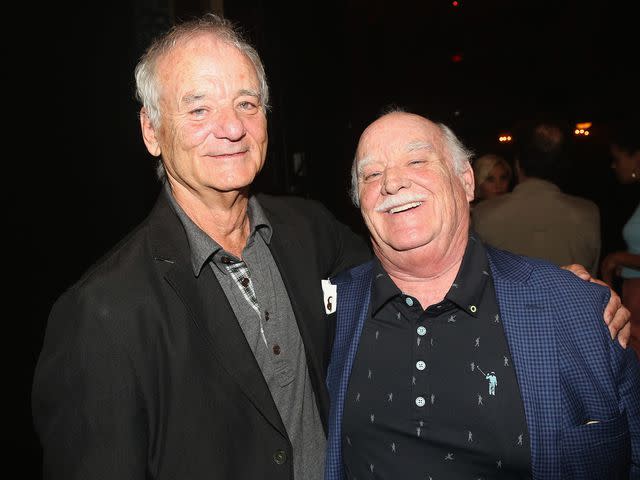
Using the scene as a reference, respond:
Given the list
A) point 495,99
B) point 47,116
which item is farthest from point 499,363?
point 495,99

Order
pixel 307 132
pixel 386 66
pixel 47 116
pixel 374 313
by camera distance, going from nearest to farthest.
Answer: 1. pixel 374 313
2. pixel 47 116
3. pixel 307 132
4. pixel 386 66

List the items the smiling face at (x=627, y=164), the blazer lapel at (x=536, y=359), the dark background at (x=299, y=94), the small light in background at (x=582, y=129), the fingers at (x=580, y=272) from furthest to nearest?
the small light in background at (x=582, y=129)
the smiling face at (x=627, y=164)
the dark background at (x=299, y=94)
the fingers at (x=580, y=272)
the blazer lapel at (x=536, y=359)

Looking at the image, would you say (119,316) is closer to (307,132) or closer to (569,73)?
(307,132)

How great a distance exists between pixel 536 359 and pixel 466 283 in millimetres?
300

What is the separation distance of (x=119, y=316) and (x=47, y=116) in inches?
37.2

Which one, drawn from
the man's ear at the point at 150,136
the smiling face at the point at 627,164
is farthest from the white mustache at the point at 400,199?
the smiling face at the point at 627,164

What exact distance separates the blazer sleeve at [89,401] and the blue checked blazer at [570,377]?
1104 millimetres

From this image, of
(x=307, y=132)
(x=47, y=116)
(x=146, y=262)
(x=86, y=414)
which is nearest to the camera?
(x=86, y=414)

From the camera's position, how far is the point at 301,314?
5.60 feet

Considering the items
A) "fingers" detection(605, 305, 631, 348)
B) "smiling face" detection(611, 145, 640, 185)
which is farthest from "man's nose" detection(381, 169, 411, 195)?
"smiling face" detection(611, 145, 640, 185)

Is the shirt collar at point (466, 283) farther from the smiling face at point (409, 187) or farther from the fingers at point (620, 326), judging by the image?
the fingers at point (620, 326)

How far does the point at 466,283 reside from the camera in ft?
5.08

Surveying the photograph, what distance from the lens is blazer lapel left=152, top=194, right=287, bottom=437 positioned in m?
1.42

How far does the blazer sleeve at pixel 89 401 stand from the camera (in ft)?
4.07
